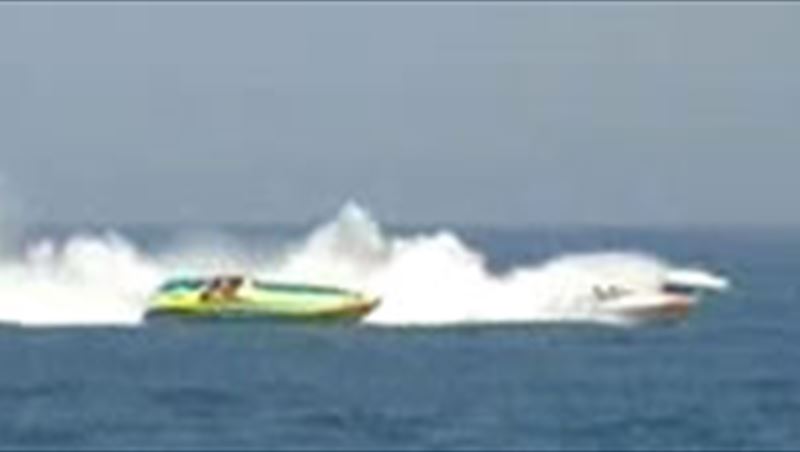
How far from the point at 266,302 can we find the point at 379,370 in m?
23.6

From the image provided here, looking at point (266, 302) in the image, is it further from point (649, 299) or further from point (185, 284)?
point (649, 299)

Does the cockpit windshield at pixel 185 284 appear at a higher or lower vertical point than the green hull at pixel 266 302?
higher

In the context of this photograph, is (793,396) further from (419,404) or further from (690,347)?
(690,347)

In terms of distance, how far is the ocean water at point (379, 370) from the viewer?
85500mm

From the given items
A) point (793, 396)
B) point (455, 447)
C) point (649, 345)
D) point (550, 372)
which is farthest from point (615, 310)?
point (455, 447)

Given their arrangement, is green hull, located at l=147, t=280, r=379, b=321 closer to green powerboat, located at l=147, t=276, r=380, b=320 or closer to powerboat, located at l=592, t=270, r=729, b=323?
green powerboat, located at l=147, t=276, r=380, b=320

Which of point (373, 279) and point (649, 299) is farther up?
point (373, 279)

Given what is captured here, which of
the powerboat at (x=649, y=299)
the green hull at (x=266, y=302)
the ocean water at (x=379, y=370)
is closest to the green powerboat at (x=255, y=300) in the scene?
the green hull at (x=266, y=302)

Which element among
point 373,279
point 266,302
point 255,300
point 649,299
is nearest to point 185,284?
point 255,300

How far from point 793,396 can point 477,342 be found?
91.6 feet

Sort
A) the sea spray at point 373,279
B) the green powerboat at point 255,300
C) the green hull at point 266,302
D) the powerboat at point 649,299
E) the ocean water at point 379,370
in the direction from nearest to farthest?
the ocean water at point 379,370 → the green powerboat at point 255,300 → the green hull at point 266,302 → the powerboat at point 649,299 → the sea spray at point 373,279

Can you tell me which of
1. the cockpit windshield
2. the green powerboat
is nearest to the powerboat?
the green powerboat

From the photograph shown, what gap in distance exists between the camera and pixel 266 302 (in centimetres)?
13400

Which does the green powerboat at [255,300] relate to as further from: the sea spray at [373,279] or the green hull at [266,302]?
the sea spray at [373,279]
